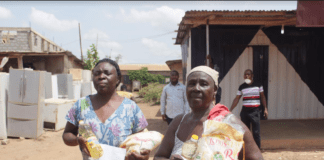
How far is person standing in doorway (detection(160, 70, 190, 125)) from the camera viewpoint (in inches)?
203

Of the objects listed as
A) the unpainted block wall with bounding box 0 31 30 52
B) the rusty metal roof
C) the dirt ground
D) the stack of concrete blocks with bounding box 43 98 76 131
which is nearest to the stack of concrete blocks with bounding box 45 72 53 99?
the stack of concrete blocks with bounding box 43 98 76 131

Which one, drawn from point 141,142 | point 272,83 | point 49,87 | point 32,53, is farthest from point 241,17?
point 32,53

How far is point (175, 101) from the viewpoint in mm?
5188

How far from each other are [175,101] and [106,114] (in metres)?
3.38

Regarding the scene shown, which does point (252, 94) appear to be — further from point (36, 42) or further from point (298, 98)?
point (36, 42)

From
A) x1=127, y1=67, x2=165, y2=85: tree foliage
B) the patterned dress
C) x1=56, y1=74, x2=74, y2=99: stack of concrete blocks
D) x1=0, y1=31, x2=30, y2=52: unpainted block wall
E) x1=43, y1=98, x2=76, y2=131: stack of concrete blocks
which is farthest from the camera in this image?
x1=127, y1=67, x2=165, y2=85: tree foliage

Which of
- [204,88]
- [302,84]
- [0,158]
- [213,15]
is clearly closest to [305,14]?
[213,15]

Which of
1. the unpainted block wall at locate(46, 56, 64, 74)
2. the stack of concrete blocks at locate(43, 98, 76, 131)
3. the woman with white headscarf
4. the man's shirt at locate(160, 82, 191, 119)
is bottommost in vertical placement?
the stack of concrete blocks at locate(43, 98, 76, 131)

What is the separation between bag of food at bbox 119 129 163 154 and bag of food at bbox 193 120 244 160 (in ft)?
1.37

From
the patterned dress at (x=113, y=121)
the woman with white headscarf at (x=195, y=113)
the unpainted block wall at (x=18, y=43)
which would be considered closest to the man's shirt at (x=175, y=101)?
the patterned dress at (x=113, y=121)

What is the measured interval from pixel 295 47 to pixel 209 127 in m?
6.51

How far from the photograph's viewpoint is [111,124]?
185 cm

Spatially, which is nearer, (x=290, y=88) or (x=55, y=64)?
(x=290, y=88)

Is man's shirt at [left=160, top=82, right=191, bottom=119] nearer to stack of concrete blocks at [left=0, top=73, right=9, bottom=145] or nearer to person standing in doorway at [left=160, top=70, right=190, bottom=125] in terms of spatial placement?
person standing in doorway at [left=160, top=70, right=190, bottom=125]
